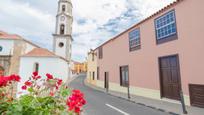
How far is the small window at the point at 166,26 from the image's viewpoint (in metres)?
9.54

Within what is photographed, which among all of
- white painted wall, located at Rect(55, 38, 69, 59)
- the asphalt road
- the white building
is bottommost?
the asphalt road

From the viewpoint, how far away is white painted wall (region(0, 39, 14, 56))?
2470 centimetres

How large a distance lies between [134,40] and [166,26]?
3894 mm

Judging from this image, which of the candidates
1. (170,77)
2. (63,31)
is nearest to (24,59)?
(63,31)

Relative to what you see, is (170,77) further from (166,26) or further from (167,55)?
(166,26)

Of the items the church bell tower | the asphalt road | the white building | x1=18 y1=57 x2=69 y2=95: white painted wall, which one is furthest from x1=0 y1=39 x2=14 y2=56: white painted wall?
the asphalt road

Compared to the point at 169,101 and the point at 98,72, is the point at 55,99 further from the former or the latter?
the point at 98,72

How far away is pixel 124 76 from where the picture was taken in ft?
50.0

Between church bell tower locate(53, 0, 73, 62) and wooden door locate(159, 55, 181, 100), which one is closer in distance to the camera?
wooden door locate(159, 55, 181, 100)

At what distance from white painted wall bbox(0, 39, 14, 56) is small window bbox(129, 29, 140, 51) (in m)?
21.5

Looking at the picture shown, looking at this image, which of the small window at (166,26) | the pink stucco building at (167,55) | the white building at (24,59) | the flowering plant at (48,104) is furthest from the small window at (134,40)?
the white building at (24,59)

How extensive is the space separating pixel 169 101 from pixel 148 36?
5.30 metres

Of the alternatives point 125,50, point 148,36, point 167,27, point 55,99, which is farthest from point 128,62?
point 55,99

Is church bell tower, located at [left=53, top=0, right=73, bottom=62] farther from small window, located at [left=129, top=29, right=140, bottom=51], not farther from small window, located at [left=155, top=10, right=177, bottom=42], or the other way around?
small window, located at [left=155, top=10, right=177, bottom=42]
